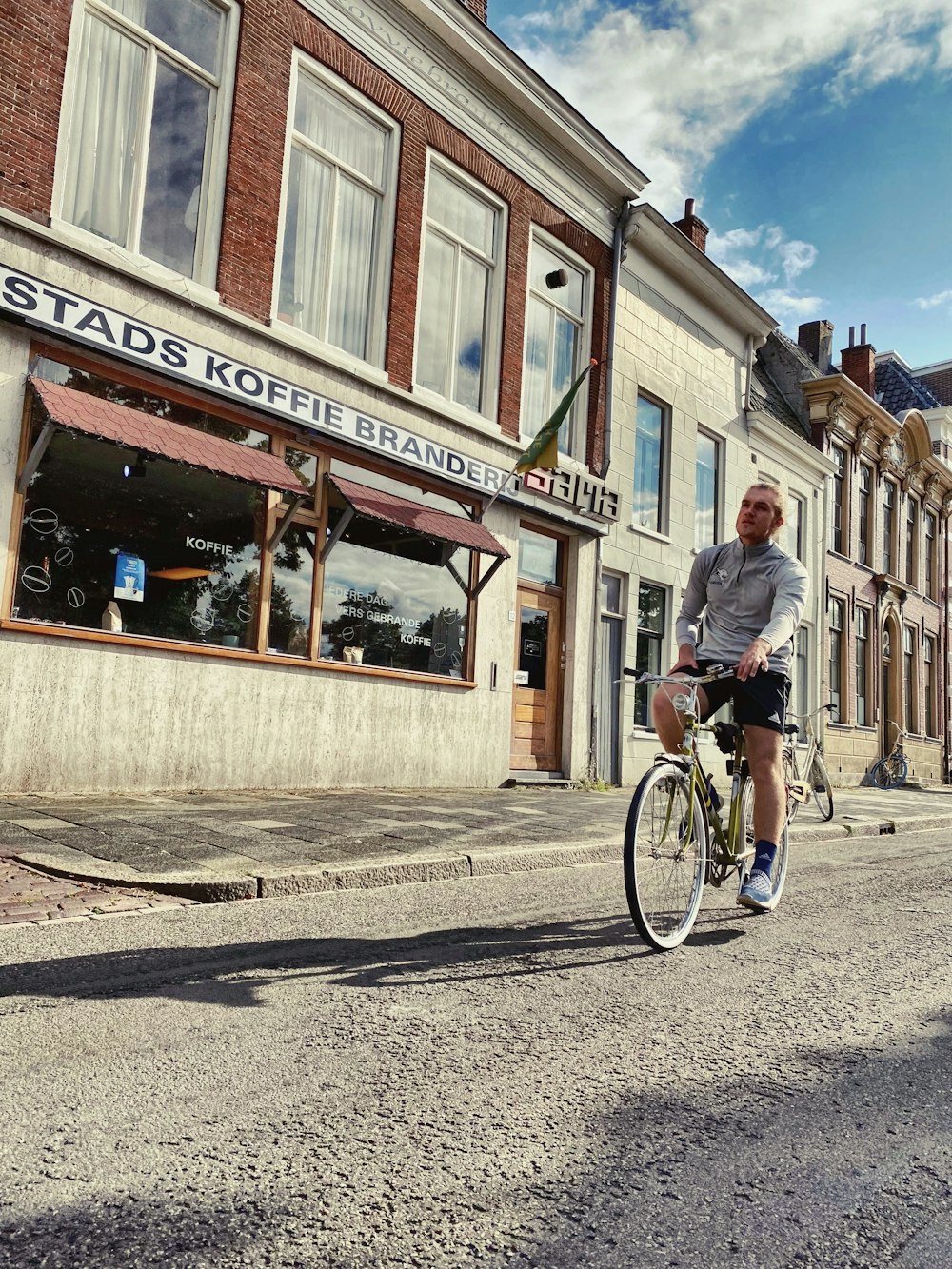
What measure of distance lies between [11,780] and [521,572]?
7605 mm

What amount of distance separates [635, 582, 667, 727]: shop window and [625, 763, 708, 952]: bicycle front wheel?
11.5m

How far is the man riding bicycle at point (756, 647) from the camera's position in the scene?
4734 millimetres

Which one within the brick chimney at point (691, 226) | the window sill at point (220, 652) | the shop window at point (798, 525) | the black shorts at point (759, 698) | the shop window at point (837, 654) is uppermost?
the brick chimney at point (691, 226)

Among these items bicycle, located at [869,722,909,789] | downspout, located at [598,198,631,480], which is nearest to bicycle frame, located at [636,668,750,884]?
downspout, located at [598,198,631,480]

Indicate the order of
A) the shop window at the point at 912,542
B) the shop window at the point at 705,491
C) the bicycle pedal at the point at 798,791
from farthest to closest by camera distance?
the shop window at the point at 912,542 → the shop window at the point at 705,491 → the bicycle pedal at the point at 798,791

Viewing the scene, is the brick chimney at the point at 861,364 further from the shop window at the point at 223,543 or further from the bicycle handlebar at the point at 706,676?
the bicycle handlebar at the point at 706,676

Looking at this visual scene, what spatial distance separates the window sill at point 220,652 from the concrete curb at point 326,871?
3173 millimetres

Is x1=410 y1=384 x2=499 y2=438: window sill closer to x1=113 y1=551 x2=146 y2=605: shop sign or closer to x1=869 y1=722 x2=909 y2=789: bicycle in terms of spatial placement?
x1=113 y1=551 x2=146 y2=605: shop sign

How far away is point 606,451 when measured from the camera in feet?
50.0

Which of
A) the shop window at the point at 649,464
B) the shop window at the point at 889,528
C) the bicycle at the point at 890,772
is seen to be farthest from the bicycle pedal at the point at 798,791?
the shop window at the point at 889,528

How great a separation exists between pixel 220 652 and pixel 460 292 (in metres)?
6.14

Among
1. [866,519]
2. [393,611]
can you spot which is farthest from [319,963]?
[866,519]

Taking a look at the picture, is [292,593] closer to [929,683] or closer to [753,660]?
[753,660]

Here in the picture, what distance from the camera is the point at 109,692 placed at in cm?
878
